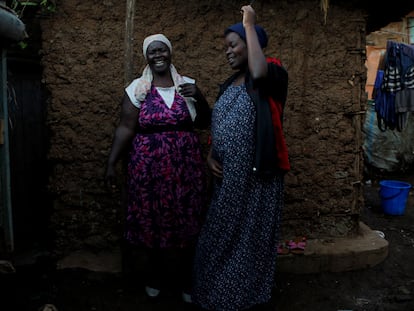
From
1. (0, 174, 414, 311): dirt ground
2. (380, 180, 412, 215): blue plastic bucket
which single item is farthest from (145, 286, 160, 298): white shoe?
(380, 180, 412, 215): blue plastic bucket

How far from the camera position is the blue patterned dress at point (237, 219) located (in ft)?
8.13

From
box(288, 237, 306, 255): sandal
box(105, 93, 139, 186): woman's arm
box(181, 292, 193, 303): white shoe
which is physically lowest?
box(181, 292, 193, 303): white shoe

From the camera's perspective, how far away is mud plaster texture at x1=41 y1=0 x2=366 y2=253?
3.46 meters

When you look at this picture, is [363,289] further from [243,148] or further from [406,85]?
[406,85]

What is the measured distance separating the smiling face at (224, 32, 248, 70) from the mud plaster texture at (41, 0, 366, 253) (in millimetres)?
1045

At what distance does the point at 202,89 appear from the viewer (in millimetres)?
3574

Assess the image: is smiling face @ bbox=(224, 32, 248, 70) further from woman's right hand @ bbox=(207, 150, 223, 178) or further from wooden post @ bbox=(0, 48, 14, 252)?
wooden post @ bbox=(0, 48, 14, 252)

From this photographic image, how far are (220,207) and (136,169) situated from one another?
70 centimetres

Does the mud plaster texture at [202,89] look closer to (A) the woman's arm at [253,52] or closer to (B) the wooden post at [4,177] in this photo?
(A) the woman's arm at [253,52]

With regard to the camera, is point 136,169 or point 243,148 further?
point 136,169

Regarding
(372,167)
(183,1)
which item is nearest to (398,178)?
(372,167)

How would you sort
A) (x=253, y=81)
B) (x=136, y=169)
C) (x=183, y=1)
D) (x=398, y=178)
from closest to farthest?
(x=253, y=81) < (x=136, y=169) < (x=183, y=1) < (x=398, y=178)

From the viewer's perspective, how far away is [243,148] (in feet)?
8.11

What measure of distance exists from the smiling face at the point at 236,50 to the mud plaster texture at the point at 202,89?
1.05 meters
